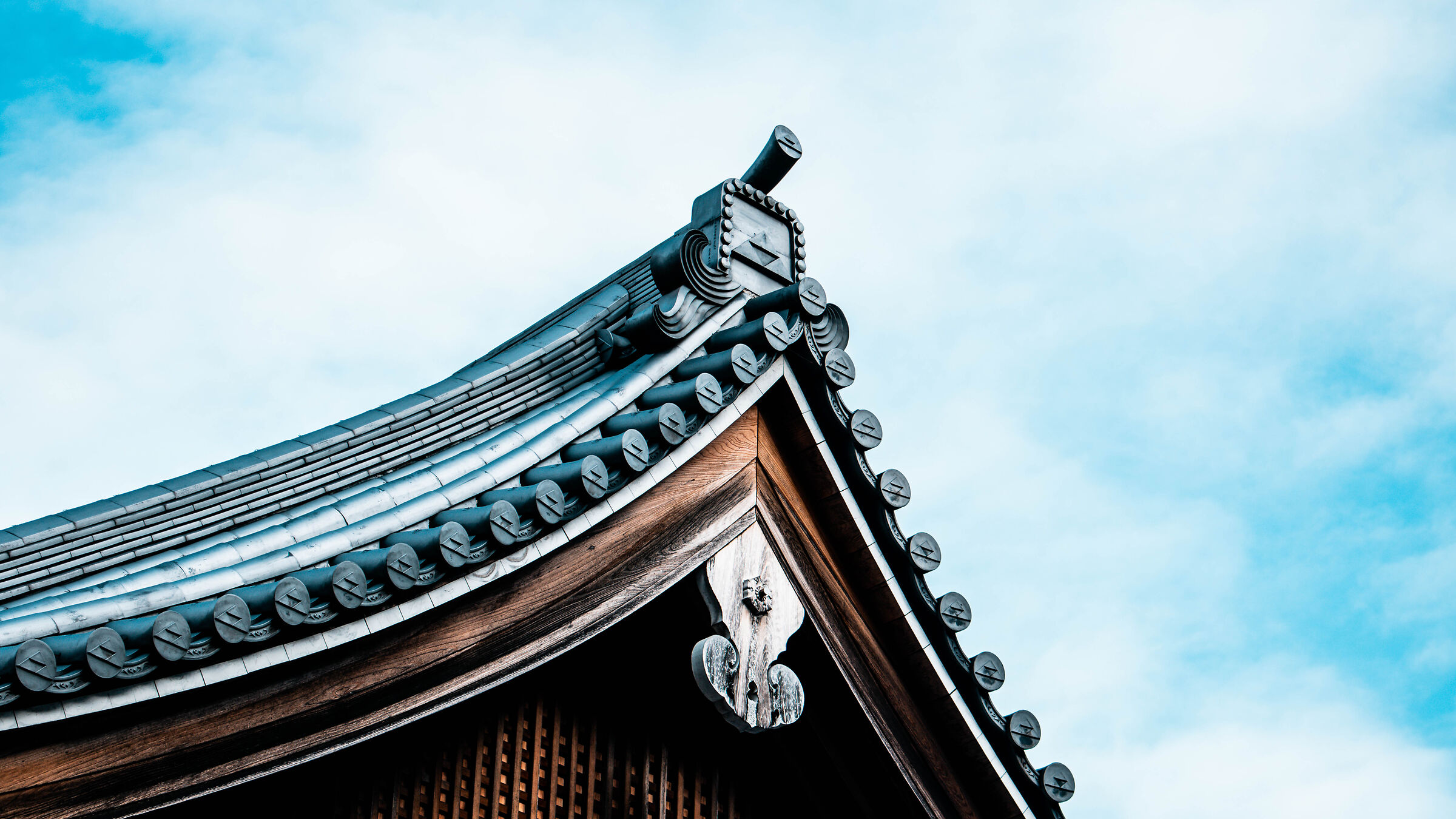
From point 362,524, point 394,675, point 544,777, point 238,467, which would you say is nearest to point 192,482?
point 238,467

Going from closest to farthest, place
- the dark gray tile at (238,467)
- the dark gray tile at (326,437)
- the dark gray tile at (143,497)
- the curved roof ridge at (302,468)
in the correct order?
the curved roof ridge at (302,468)
the dark gray tile at (143,497)
the dark gray tile at (238,467)
the dark gray tile at (326,437)

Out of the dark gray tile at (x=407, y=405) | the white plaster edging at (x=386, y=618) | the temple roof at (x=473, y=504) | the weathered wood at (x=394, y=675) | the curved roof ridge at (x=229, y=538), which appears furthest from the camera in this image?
the dark gray tile at (x=407, y=405)

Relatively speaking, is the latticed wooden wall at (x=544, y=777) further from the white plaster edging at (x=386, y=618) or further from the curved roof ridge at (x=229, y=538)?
the curved roof ridge at (x=229, y=538)

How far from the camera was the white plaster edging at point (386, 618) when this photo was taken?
3639 millimetres

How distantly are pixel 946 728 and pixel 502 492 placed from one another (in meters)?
2.48

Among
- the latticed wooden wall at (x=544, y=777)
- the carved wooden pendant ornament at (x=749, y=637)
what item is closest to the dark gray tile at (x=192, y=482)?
the latticed wooden wall at (x=544, y=777)

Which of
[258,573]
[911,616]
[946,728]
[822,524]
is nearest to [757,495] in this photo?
[822,524]

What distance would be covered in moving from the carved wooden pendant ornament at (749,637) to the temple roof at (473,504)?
51cm

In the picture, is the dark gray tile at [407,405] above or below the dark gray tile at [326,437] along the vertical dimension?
above

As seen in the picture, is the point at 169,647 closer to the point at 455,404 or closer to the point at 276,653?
the point at 276,653

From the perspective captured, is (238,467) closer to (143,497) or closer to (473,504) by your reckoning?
(143,497)

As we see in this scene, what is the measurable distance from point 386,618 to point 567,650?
90cm

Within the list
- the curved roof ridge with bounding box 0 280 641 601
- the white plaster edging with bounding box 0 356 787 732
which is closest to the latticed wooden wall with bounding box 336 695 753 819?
the white plaster edging with bounding box 0 356 787 732

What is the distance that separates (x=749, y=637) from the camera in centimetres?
546
